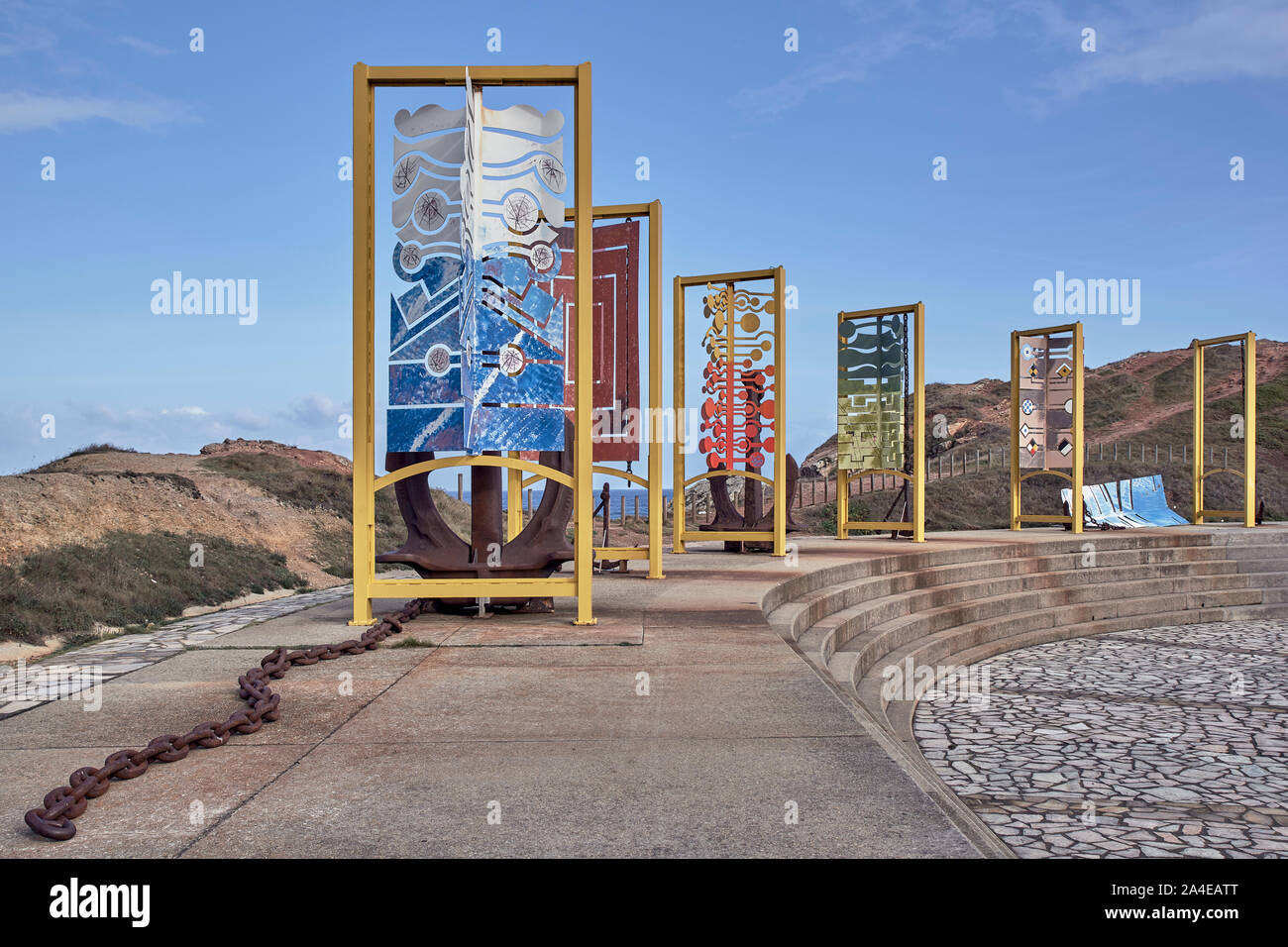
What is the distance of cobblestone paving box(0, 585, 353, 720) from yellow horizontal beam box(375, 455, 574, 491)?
161cm

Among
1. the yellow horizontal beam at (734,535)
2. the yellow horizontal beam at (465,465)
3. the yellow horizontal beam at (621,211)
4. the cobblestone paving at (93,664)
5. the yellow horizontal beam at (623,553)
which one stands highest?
the yellow horizontal beam at (621,211)

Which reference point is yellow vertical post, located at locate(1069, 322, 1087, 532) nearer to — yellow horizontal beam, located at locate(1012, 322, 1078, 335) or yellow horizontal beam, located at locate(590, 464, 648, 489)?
yellow horizontal beam, located at locate(1012, 322, 1078, 335)

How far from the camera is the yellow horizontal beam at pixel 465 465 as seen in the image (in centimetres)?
641

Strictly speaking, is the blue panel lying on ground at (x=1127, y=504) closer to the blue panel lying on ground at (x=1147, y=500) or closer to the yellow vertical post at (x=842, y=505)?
the blue panel lying on ground at (x=1147, y=500)

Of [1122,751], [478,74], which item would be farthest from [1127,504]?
[478,74]

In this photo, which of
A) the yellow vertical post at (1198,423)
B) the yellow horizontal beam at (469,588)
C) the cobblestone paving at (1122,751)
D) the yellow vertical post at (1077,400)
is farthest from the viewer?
the yellow vertical post at (1198,423)

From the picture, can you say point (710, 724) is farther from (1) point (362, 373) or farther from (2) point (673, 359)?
(2) point (673, 359)

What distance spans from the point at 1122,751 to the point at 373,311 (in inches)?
215

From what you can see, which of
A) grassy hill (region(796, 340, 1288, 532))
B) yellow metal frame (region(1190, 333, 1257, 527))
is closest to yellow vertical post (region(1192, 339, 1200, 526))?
yellow metal frame (region(1190, 333, 1257, 527))

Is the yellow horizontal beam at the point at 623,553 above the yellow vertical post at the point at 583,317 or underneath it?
underneath

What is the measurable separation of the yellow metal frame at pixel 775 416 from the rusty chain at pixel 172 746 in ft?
21.6

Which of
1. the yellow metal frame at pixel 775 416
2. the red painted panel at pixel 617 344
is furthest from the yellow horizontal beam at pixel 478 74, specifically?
the yellow metal frame at pixel 775 416

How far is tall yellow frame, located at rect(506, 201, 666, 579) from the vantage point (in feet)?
30.8
